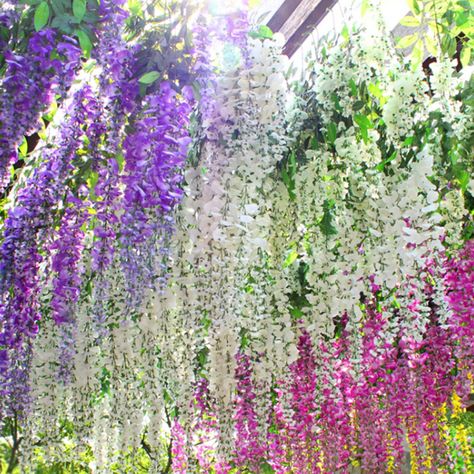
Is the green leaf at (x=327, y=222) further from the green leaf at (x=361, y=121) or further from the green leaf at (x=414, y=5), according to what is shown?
the green leaf at (x=414, y=5)

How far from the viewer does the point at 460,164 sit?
2.37m

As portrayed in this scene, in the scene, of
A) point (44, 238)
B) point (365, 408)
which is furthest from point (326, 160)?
point (365, 408)

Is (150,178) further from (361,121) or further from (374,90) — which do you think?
(374,90)

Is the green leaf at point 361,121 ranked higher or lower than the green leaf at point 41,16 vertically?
lower

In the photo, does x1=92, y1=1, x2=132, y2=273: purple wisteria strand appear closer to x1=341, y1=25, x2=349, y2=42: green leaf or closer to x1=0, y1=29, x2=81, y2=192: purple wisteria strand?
x1=0, y1=29, x2=81, y2=192: purple wisteria strand

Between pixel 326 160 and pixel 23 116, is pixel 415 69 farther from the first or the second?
pixel 23 116

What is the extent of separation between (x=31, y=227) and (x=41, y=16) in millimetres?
650

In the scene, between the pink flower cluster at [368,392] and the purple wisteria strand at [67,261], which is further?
the pink flower cluster at [368,392]

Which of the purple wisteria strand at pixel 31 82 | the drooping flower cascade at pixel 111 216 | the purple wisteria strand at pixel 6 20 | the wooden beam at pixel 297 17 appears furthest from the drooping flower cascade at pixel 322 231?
the wooden beam at pixel 297 17

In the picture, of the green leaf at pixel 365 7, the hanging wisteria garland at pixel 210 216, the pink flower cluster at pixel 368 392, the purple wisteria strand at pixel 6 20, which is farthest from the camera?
the pink flower cluster at pixel 368 392

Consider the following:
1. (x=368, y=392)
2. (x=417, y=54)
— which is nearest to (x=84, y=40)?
(x=417, y=54)

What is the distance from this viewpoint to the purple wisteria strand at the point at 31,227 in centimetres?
190

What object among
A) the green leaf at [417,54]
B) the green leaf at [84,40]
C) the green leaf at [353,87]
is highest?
the green leaf at [417,54]

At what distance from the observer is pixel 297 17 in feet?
9.59
